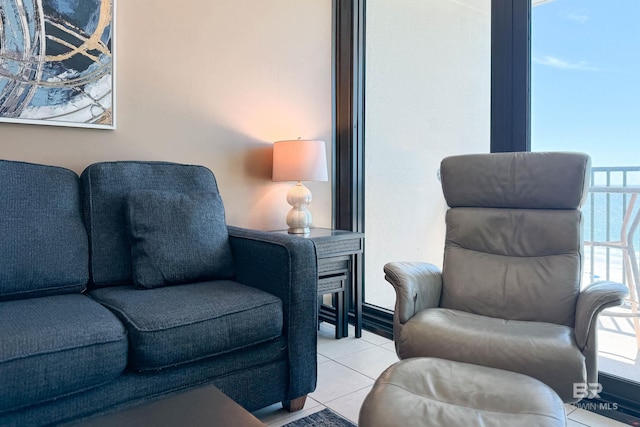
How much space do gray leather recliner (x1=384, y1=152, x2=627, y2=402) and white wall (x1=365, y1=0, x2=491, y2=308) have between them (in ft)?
3.21

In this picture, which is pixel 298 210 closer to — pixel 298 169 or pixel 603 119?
pixel 298 169

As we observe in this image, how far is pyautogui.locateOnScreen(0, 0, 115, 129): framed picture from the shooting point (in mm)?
1929

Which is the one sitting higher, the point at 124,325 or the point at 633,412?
the point at 124,325

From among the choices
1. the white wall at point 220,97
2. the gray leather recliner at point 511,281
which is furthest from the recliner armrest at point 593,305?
the white wall at point 220,97

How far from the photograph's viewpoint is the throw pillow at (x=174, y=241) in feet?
6.05

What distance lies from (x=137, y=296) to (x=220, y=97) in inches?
52.5

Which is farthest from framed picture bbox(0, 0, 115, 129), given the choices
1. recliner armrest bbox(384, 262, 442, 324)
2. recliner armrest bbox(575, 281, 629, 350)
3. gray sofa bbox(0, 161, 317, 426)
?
recliner armrest bbox(575, 281, 629, 350)

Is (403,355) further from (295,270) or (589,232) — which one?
(589,232)

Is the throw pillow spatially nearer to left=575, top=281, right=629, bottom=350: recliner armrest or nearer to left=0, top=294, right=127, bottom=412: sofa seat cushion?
left=0, top=294, right=127, bottom=412: sofa seat cushion

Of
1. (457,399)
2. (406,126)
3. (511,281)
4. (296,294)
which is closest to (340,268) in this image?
(296,294)

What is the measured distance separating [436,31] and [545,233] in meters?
1.78

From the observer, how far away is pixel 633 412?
171 cm

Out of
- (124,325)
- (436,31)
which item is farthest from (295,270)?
(436,31)

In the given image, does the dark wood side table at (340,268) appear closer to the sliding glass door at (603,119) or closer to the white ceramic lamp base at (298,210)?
the white ceramic lamp base at (298,210)
